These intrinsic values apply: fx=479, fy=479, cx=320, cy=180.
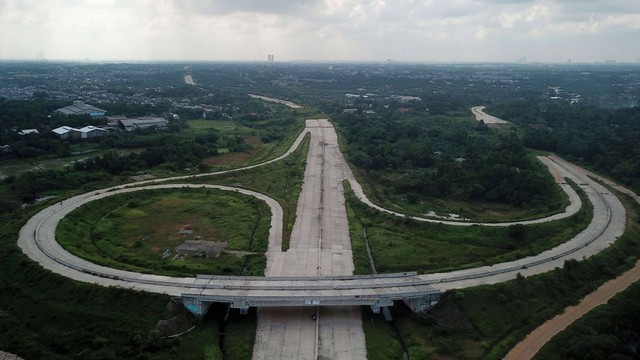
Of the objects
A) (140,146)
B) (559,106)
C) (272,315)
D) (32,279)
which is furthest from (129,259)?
(559,106)

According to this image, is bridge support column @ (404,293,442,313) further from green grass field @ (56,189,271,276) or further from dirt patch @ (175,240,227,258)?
dirt patch @ (175,240,227,258)

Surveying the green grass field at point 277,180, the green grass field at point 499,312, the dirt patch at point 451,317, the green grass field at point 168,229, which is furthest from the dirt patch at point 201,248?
the dirt patch at point 451,317

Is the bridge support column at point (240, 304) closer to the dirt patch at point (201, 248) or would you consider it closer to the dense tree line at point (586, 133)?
the dirt patch at point (201, 248)

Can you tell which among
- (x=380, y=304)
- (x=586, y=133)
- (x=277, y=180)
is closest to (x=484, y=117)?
(x=586, y=133)

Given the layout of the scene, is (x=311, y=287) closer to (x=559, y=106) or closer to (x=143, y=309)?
(x=143, y=309)

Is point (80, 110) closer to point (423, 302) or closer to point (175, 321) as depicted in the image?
point (175, 321)

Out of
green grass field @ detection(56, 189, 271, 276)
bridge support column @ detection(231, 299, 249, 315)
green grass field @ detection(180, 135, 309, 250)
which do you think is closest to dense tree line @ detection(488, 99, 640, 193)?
green grass field @ detection(180, 135, 309, 250)

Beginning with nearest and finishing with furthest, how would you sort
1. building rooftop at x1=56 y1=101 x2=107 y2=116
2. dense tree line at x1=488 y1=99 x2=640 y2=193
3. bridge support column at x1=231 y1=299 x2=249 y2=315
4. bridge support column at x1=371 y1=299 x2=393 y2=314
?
bridge support column at x1=231 y1=299 x2=249 y2=315 → bridge support column at x1=371 y1=299 x2=393 y2=314 → dense tree line at x1=488 y1=99 x2=640 y2=193 → building rooftop at x1=56 y1=101 x2=107 y2=116
